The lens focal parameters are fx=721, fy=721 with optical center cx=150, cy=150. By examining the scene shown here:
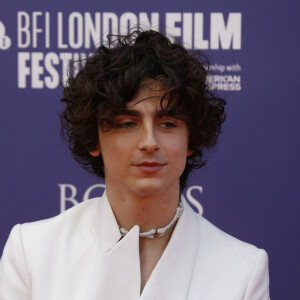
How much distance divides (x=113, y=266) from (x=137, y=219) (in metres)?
0.14

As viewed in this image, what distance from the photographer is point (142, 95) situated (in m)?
1.84

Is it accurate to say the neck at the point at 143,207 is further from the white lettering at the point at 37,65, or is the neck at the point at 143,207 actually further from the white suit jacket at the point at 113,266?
the white lettering at the point at 37,65

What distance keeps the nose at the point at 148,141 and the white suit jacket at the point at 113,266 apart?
240mm

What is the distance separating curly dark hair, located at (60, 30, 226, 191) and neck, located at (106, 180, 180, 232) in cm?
18

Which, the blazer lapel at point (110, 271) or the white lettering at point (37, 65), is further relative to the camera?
the white lettering at point (37, 65)

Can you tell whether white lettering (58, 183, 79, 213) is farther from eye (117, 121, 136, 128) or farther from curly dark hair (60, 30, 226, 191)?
eye (117, 121, 136, 128)

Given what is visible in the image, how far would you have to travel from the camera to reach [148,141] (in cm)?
178

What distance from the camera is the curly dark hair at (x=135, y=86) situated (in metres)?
1.85

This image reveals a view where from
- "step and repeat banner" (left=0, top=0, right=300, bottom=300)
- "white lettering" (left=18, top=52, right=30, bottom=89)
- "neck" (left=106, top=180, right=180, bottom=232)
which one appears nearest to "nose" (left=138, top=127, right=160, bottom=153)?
"neck" (left=106, top=180, right=180, bottom=232)

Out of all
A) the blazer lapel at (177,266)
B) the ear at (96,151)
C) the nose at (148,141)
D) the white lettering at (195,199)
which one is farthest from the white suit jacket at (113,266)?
the white lettering at (195,199)

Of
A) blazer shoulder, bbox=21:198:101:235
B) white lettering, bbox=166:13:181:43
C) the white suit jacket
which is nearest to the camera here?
the white suit jacket

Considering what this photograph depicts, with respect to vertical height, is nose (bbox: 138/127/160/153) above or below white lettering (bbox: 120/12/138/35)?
below

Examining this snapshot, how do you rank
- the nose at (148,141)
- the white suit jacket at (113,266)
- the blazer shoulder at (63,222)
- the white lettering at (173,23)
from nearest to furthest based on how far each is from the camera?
the nose at (148,141) < the white suit jacket at (113,266) < the blazer shoulder at (63,222) < the white lettering at (173,23)

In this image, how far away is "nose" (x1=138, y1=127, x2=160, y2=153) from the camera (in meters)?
1.78
